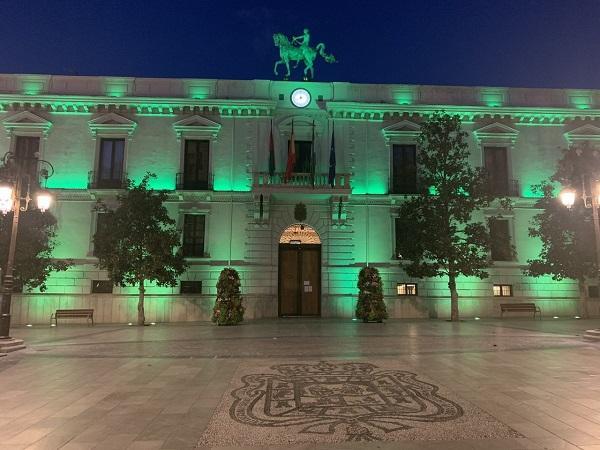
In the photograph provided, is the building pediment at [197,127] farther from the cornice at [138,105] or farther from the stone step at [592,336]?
the stone step at [592,336]

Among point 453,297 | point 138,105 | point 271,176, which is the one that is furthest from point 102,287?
point 453,297

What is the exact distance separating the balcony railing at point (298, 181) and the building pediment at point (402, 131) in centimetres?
377

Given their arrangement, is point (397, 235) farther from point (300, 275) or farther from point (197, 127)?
point (197, 127)

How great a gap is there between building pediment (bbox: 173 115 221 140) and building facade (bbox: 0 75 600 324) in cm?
6

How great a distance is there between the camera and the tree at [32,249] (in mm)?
18516

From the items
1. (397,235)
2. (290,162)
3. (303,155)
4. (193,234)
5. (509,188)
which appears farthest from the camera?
(509,188)

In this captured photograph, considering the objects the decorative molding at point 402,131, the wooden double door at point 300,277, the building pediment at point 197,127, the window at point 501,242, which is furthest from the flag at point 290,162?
the window at point 501,242

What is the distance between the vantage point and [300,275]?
22.6m

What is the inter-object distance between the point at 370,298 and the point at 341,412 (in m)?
14.0

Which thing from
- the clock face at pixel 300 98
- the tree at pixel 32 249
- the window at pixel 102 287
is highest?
the clock face at pixel 300 98

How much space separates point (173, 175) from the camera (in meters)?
22.7

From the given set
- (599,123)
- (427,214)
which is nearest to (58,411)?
(427,214)

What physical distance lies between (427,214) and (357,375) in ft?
44.8

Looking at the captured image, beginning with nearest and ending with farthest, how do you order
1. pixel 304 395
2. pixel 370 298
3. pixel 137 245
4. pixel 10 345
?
pixel 304 395, pixel 10 345, pixel 137 245, pixel 370 298
